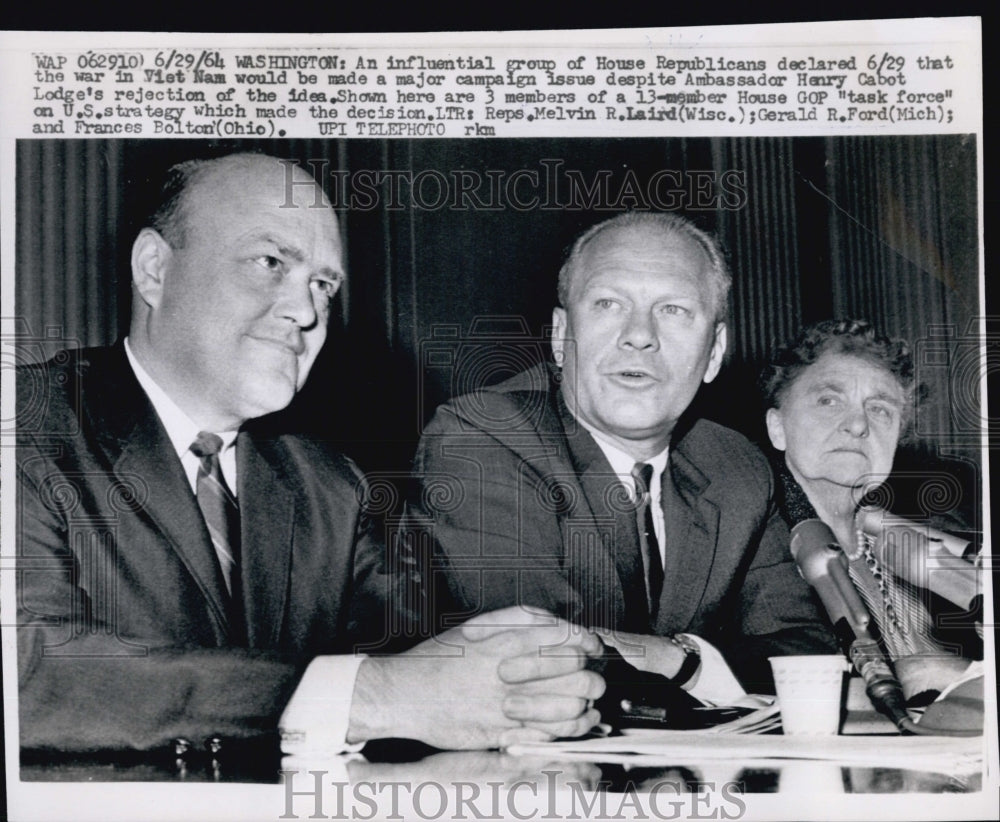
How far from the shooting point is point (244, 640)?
221cm

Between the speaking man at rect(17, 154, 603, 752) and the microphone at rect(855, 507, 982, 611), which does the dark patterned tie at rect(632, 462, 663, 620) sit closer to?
the speaking man at rect(17, 154, 603, 752)

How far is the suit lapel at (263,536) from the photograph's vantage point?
2.23 m

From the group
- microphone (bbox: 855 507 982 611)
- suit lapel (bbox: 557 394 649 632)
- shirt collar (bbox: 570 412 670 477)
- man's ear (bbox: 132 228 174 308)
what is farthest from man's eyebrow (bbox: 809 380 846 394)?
man's ear (bbox: 132 228 174 308)

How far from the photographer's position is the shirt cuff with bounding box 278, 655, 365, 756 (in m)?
2.22

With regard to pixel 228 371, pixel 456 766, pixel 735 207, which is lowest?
pixel 456 766

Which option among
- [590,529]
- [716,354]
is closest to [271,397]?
[590,529]

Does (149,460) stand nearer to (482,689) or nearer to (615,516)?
(482,689)

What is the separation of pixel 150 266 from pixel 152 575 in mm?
656

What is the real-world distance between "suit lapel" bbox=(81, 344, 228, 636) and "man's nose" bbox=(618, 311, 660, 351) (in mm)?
981

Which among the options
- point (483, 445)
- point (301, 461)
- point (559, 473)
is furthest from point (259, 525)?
point (559, 473)

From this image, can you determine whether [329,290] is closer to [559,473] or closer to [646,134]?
[559,473]

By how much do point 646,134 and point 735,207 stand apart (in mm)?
255

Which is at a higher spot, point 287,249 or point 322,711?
point 287,249

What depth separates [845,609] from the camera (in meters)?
2.31
